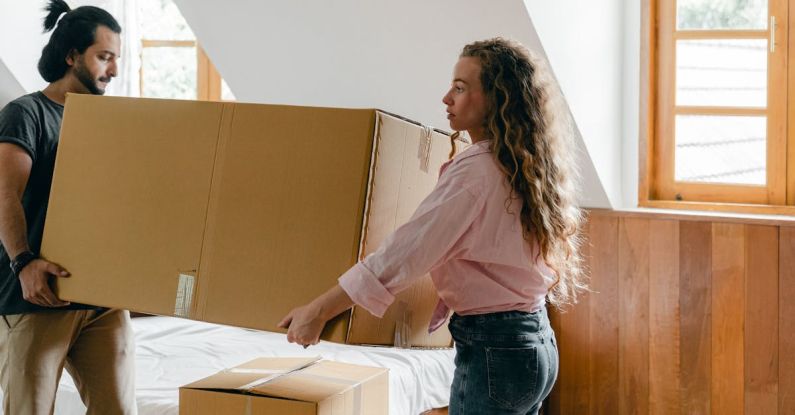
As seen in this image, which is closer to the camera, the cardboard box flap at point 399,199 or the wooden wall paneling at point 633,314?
the cardboard box flap at point 399,199

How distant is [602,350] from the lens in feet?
10.6

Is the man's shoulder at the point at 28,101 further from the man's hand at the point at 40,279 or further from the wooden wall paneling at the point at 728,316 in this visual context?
the wooden wall paneling at the point at 728,316

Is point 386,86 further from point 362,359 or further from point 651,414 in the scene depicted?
point 651,414

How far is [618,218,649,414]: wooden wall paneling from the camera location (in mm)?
3139

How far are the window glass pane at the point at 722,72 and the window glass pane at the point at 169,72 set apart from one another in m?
2.31

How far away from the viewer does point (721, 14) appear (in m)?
3.20

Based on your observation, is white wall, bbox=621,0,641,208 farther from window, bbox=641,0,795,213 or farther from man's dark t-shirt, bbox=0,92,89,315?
man's dark t-shirt, bbox=0,92,89,315

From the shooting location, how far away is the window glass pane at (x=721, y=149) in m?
3.20

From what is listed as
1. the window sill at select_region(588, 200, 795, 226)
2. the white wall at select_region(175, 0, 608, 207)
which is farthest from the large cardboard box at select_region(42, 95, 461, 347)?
the window sill at select_region(588, 200, 795, 226)

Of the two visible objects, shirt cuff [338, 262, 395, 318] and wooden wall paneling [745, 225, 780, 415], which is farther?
wooden wall paneling [745, 225, 780, 415]

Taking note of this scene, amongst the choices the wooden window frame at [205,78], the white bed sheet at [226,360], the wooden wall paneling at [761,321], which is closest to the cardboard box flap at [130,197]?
the white bed sheet at [226,360]

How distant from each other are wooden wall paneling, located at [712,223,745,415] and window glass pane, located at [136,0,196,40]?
8.79 feet

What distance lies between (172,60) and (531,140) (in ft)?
10.4

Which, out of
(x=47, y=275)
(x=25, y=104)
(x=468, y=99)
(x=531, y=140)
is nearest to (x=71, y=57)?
(x=25, y=104)
